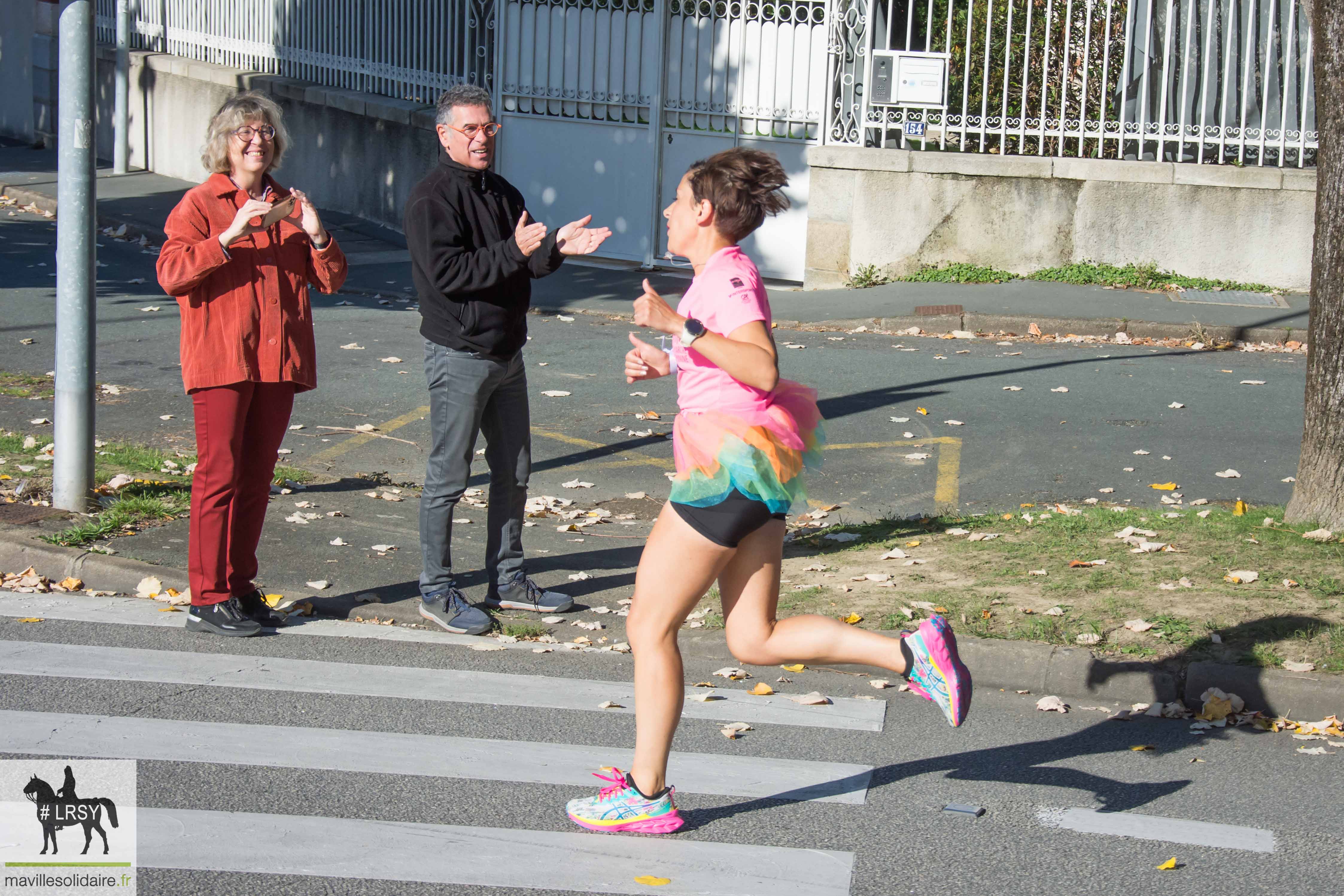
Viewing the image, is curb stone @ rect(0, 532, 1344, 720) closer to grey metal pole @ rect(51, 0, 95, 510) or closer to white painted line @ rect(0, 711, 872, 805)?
white painted line @ rect(0, 711, 872, 805)

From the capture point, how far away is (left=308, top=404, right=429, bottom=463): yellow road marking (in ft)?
28.1

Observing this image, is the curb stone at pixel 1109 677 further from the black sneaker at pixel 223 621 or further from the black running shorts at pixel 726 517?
the black sneaker at pixel 223 621

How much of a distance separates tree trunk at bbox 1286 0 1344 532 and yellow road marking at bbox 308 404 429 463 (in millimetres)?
5326

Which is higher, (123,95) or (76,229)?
(123,95)

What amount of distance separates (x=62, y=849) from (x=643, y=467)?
16.1ft

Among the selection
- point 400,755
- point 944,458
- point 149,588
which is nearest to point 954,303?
point 944,458

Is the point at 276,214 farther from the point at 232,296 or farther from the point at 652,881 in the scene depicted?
the point at 652,881

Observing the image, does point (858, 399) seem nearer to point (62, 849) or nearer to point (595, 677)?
point (595, 677)

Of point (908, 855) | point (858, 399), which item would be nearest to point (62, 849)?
point (908, 855)

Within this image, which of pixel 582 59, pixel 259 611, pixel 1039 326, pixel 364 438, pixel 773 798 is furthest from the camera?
pixel 582 59

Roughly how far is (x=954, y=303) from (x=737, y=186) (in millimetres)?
9521

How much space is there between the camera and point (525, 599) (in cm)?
612

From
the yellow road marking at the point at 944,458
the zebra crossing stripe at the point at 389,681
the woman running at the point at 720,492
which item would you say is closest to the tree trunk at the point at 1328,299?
the yellow road marking at the point at 944,458

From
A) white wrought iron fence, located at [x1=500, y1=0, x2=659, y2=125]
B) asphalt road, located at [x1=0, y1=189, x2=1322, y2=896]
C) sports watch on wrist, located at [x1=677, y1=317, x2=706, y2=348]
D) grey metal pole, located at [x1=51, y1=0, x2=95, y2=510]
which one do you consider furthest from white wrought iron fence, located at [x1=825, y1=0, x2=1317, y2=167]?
sports watch on wrist, located at [x1=677, y1=317, x2=706, y2=348]
